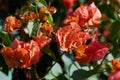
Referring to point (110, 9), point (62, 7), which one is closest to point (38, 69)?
point (110, 9)

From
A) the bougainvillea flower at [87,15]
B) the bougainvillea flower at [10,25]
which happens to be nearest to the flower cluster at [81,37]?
the bougainvillea flower at [87,15]

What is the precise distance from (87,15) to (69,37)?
0.11 meters

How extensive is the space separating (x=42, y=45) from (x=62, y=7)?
0.68 meters

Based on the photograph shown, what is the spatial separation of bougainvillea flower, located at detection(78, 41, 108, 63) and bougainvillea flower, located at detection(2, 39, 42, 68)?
0.12 m

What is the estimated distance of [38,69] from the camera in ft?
3.57

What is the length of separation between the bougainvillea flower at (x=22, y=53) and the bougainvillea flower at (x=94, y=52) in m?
0.12

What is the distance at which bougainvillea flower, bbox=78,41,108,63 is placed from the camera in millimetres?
923

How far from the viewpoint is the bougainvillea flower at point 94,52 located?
0.92 meters

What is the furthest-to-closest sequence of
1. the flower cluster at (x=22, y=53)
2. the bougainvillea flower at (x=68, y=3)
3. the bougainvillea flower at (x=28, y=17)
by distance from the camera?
the bougainvillea flower at (x=68, y=3), the bougainvillea flower at (x=28, y=17), the flower cluster at (x=22, y=53)

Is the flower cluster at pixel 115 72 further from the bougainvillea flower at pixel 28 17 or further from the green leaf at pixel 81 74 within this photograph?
the bougainvillea flower at pixel 28 17

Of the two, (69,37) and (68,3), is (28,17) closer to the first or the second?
(69,37)

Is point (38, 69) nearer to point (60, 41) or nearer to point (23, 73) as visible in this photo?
point (23, 73)

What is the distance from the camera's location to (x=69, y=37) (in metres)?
0.88

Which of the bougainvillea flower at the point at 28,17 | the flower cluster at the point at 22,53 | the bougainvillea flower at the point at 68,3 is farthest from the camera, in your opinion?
the bougainvillea flower at the point at 68,3
